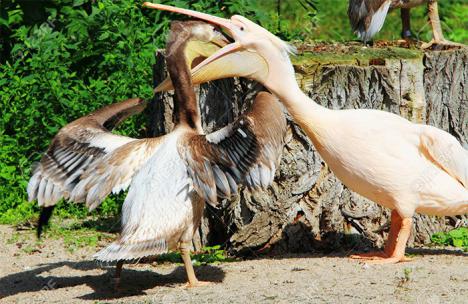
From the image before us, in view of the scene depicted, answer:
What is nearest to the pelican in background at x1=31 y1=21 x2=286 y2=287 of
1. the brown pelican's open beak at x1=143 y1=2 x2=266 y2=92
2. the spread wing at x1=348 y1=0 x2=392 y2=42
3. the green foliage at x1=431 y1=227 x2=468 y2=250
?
the brown pelican's open beak at x1=143 y1=2 x2=266 y2=92

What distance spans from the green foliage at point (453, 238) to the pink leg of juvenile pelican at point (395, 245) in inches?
32.4

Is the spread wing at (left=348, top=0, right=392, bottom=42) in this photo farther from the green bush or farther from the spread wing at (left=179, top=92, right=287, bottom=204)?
the spread wing at (left=179, top=92, right=287, bottom=204)

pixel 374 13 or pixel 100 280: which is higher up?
pixel 374 13

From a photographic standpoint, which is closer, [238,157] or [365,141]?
[238,157]

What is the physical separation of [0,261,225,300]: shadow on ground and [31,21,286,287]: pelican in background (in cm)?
18

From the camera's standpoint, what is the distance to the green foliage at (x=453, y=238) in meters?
7.04

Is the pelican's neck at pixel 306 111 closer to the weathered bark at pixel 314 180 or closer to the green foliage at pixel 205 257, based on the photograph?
the weathered bark at pixel 314 180

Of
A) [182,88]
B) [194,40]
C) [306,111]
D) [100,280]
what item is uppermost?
[194,40]

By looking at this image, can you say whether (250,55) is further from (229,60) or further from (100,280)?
(100,280)

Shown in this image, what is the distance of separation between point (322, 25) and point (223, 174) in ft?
28.5

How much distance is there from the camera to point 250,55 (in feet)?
20.2

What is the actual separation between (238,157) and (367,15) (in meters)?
4.19

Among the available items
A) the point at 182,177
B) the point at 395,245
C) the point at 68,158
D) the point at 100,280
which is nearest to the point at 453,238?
the point at 395,245

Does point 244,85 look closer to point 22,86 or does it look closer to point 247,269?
point 247,269
